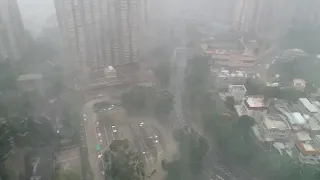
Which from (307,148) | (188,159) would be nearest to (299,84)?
(307,148)

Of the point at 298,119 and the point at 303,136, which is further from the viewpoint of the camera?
the point at 298,119

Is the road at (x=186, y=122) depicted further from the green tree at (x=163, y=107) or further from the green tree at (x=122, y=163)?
the green tree at (x=122, y=163)

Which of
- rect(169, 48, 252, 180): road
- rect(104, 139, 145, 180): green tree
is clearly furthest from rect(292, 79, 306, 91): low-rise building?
rect(104, 139, 145, 180): green tree

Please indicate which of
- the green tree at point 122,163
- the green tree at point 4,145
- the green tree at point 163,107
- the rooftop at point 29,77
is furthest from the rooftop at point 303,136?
the rooftop at point 29,77

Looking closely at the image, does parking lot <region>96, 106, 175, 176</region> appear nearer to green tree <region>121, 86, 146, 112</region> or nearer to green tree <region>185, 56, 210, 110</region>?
green tree <region>121, 86, 146, 112</region>

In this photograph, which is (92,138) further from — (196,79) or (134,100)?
(196,79)
